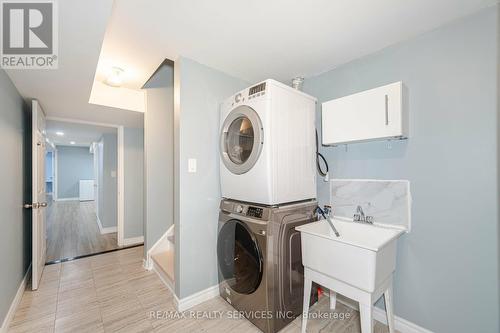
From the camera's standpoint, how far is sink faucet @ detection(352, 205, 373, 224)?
173 centimetres

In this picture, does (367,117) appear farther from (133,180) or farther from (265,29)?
(133,180)

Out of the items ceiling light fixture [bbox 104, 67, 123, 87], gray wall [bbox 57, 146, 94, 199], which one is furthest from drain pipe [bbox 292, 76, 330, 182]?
gray wall [bbox 57, 146, 94, 199]

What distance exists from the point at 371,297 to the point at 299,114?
54.7 inches

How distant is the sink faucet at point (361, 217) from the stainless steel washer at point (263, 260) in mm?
366

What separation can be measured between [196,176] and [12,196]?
1700 millimetres

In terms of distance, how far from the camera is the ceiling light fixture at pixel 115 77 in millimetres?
2133

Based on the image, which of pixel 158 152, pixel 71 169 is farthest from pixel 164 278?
pixel 71 169

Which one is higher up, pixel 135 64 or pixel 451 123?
pixel 135 64

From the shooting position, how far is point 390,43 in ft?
5.41

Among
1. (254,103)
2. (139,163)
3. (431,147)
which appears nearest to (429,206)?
(431,147)

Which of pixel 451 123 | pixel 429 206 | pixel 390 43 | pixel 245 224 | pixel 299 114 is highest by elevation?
pixel 390 43

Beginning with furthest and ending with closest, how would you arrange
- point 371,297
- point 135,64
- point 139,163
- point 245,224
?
point 139,163, point 135,64, point 245,224, point 371,297

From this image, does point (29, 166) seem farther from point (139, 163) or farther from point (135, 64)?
→ point (135, 64)

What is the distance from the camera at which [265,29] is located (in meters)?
1.50
